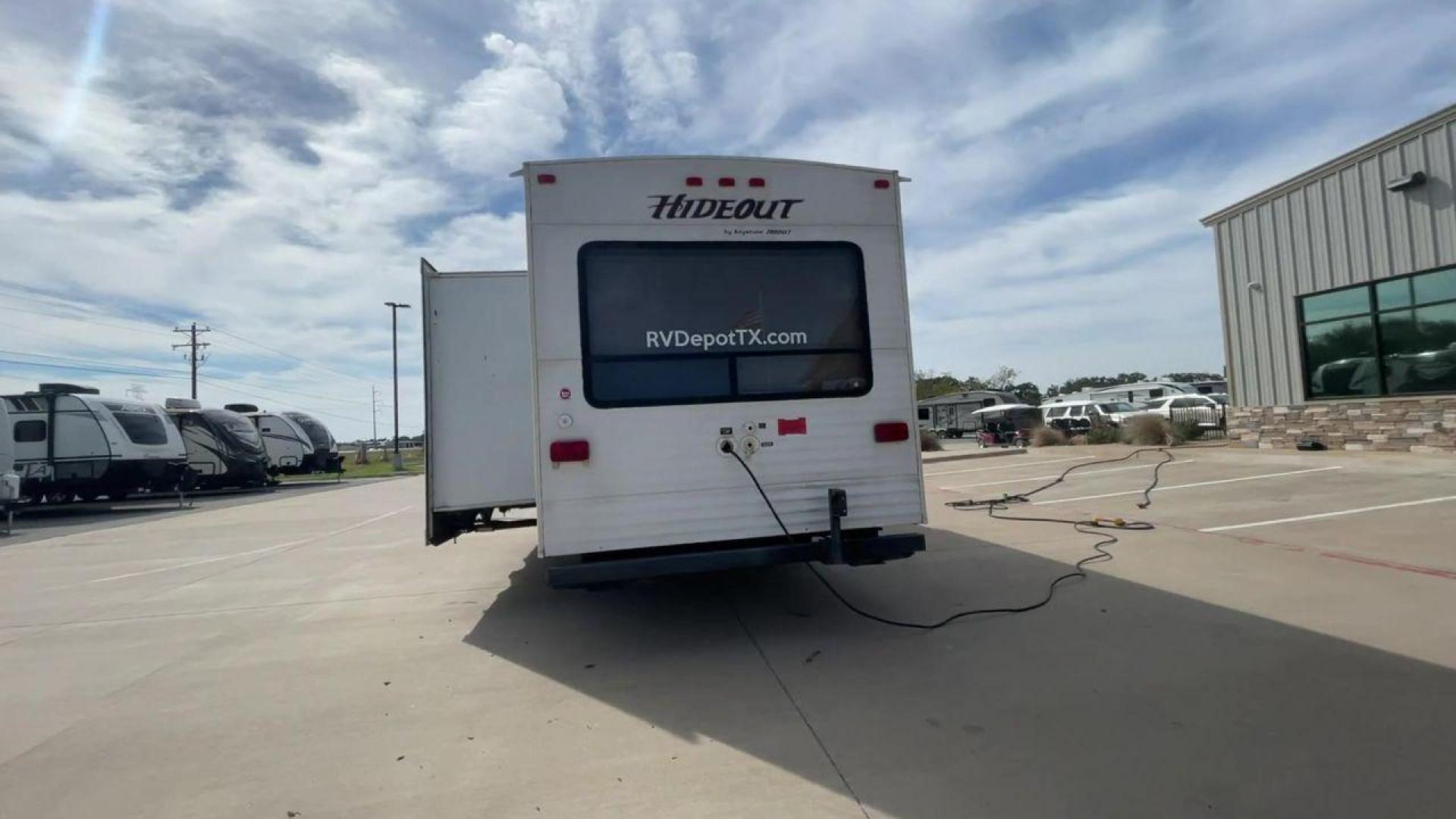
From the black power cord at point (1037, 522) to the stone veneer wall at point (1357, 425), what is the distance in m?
1.79

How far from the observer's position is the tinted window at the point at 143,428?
19305 mm

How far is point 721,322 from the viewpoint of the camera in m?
4.87

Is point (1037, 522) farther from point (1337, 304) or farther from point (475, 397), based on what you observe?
point (1337, 304)

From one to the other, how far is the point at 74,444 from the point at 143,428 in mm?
1635

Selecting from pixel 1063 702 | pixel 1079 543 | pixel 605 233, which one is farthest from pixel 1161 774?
pixel 1079 543

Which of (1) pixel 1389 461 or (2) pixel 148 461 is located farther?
(2) pixel 148 461

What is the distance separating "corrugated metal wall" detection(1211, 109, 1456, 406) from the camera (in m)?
12.2

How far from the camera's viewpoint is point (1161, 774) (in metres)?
3.04

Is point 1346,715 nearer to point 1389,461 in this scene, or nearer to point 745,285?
point 745,285

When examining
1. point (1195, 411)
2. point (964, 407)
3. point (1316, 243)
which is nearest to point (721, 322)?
point (1316, 243)

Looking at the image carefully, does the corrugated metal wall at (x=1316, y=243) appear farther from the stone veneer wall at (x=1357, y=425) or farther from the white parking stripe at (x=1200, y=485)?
the white parking stripe at (x=1200, y=485)

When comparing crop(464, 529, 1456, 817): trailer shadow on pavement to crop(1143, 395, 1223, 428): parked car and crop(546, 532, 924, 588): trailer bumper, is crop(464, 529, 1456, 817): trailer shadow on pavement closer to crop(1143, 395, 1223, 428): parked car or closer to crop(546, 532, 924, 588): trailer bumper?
crop(546, 532, 924, 588): trailer bumper

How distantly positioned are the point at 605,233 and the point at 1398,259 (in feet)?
49.4

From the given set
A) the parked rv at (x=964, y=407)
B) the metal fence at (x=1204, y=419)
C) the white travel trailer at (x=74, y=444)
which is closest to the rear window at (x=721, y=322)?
the metal fence at (x=1204, y=419)
